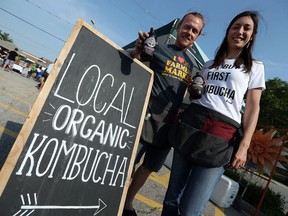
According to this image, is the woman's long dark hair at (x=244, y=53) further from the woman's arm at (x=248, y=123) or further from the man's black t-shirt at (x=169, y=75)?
the man's black t-shirt at (x=169, y=75)

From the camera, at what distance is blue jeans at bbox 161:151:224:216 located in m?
1.69

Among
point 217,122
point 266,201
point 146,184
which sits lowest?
point 146,184

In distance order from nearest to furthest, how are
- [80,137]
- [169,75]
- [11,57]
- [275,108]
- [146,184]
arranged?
[80,137] → [169,75] → [146,184] → [11,57] → [275,108]

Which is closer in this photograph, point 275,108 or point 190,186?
point 190,186

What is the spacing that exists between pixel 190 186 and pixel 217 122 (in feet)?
1.64

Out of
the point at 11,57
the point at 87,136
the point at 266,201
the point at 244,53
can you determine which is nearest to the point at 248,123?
the point at 244,53

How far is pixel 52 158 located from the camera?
1459mm

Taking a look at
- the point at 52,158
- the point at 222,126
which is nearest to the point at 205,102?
the point at 222,126

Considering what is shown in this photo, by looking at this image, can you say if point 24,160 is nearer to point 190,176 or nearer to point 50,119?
point 50,119

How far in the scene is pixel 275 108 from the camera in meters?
26.8

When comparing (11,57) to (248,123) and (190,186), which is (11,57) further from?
(248,123)

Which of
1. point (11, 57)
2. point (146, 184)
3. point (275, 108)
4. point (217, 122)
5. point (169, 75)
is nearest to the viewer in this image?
point (217, 122)

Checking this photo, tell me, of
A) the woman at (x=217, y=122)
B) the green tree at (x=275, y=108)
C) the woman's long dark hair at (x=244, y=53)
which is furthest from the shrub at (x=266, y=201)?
the green tree at (x=275, y=108)

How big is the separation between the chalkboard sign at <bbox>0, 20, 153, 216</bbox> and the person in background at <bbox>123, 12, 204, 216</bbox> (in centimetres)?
18
